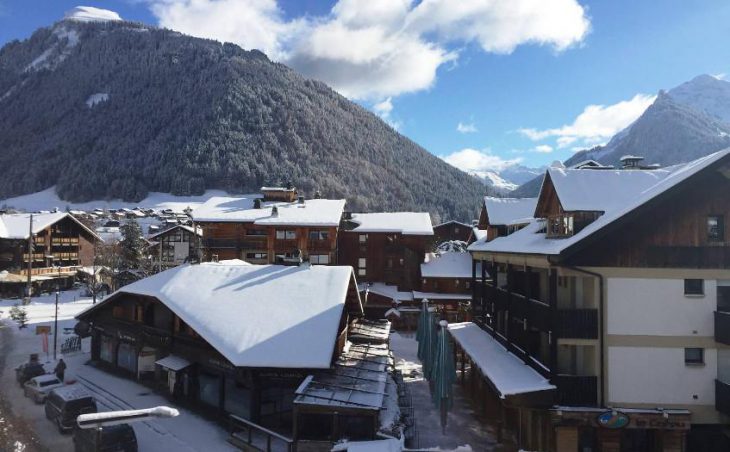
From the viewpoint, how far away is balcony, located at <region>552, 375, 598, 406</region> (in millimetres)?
17288

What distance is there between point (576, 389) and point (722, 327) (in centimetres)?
554

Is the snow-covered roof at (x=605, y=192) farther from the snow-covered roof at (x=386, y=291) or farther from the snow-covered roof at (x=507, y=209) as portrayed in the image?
the snow-covered roof at (x=386, y=291)

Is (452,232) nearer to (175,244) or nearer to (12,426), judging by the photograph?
(175,244)

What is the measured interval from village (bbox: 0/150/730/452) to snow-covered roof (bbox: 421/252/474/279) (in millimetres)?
20551

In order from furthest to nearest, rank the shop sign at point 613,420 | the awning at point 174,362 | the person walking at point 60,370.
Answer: the person walking at point 60,370, the awning at point 174,362, the shop sign at point 613,420

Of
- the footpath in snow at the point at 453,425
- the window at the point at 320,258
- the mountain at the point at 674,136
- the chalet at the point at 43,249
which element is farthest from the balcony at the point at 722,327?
the mountain at the point at 674,136

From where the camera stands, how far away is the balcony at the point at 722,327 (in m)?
16.7

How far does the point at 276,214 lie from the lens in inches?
2151

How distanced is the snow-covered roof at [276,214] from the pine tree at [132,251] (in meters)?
14.5

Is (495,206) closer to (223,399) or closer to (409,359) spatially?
(409,359)

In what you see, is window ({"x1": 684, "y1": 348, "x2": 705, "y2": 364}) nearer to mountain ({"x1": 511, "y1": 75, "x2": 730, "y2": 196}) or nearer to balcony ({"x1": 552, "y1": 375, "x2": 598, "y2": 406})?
balcony ({"x1": 552, "y1": 375, "x2": 598, "y2": 406})

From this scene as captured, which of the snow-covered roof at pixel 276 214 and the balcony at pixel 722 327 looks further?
the snow-covered roof at pixel 276 214

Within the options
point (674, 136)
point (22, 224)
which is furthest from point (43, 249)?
point (674, 136)

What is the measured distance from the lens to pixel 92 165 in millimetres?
177375
